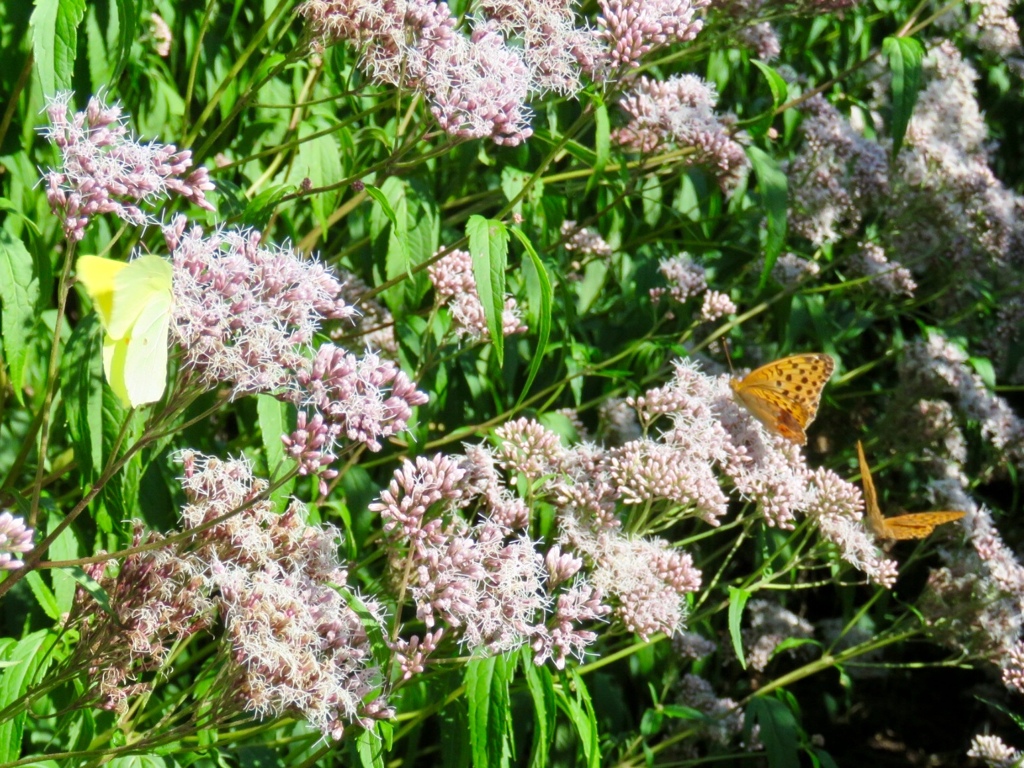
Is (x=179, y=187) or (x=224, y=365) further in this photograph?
(x=179, y=187)

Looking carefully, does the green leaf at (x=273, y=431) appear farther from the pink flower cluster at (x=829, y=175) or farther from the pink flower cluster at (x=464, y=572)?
the pink flower cluster at (x=829, y=175)

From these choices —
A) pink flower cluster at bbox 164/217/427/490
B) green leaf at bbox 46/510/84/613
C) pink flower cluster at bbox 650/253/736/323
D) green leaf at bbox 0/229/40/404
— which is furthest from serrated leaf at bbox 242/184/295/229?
pink flower cluster at bbox 650/253/736/323

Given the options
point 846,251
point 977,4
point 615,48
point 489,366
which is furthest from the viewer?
point 977,4

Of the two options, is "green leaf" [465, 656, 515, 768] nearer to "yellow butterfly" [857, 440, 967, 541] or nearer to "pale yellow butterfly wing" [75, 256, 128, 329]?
"pale yellow butterfly wing" [75, 256, 128, 329]

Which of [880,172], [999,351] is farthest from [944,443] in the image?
[880,172]

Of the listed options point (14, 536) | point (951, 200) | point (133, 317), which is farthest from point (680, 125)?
point (14, 536)

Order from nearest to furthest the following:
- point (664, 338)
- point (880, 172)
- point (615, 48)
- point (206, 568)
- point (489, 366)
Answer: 1. point (206, 568)
2. point (615, 48)
3. point (489, 366)
4. point (664, 338)
5. point (880, 172)

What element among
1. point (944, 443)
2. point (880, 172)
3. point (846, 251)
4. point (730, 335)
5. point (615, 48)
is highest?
point (615, 48)

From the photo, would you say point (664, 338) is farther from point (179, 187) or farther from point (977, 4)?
point (977, 4)
